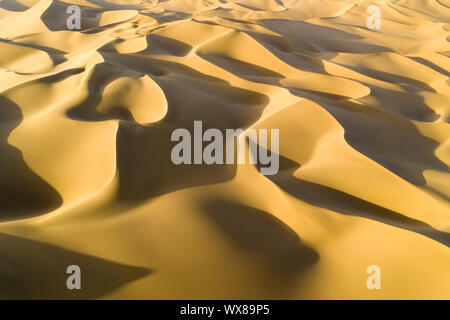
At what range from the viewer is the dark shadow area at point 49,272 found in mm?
1242

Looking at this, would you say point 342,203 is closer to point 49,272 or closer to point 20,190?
point 49,272

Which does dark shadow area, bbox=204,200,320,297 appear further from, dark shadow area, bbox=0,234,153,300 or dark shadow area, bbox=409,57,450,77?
dark shadow area, bbox=409,57,450,77

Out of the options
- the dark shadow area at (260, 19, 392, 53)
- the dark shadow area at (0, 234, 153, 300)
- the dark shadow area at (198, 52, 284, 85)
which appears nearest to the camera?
the dark shadow area at (0, 234, 153, 300)

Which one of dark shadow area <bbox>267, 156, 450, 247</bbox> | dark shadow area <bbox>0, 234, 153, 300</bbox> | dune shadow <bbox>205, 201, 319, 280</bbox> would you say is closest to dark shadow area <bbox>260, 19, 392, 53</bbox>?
dark shadow area <bbox>267, 156, 450, 247</bbox>

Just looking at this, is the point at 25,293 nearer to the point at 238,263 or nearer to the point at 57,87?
the point at 238,263

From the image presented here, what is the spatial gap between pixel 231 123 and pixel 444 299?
1.78 metres

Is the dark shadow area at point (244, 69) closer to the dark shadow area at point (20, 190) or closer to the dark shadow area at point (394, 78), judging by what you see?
the dark shadow area at point (394, 78)

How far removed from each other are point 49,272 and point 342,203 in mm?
1481

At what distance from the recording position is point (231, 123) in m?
2.60

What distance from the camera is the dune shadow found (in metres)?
1.46

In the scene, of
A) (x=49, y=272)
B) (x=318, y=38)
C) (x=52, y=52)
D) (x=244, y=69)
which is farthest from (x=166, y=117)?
(x=318, y=38)

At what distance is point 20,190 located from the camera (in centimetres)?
183

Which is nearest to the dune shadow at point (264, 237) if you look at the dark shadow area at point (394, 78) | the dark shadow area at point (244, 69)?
the dark shadow area at point (244, 69)

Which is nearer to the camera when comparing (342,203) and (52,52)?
(342,203)
